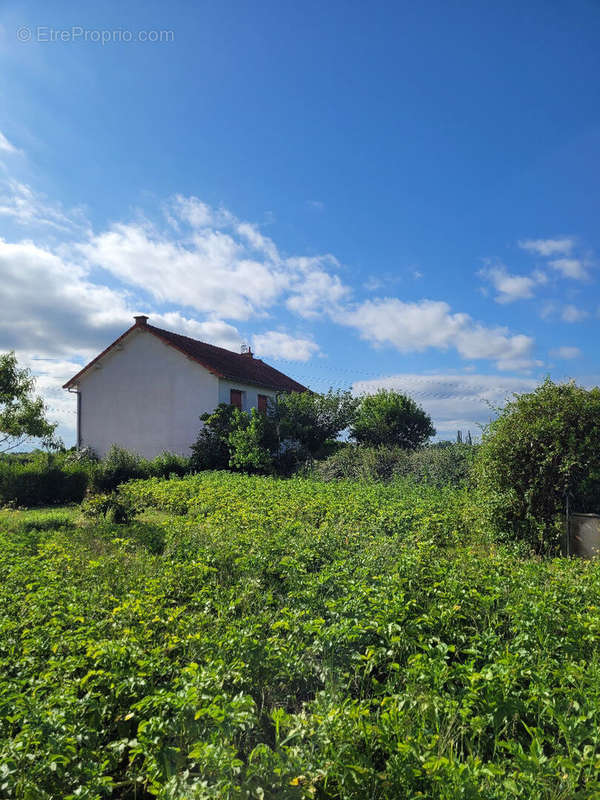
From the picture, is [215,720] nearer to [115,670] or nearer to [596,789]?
[115,670]

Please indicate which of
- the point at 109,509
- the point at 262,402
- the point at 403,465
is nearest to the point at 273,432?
the point at 262,402

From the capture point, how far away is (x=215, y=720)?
10.1ft

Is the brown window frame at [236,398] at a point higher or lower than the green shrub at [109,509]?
higher

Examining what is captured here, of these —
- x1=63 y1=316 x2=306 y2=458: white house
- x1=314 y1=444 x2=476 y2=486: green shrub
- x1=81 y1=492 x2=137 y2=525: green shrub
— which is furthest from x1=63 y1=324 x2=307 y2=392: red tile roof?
x1=81 y1=492 x2=137 y2=525: green shrub

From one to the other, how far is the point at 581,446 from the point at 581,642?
17.1 ft

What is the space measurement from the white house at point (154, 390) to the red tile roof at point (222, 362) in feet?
0.17

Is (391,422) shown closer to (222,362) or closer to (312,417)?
(312,417)

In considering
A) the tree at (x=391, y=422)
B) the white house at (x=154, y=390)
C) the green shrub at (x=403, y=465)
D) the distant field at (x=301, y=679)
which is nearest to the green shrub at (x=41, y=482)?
the white house at (x=154, y=390)

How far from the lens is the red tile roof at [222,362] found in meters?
26.2

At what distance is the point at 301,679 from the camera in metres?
4.39

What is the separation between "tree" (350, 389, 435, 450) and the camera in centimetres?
2536

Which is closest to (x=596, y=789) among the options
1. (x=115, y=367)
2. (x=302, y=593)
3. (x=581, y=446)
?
(x=302, y=593)

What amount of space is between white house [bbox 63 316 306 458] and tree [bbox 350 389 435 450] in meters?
5.82

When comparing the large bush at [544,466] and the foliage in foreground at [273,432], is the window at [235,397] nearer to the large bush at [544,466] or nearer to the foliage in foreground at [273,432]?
the foliage in foreground at [273,432]
